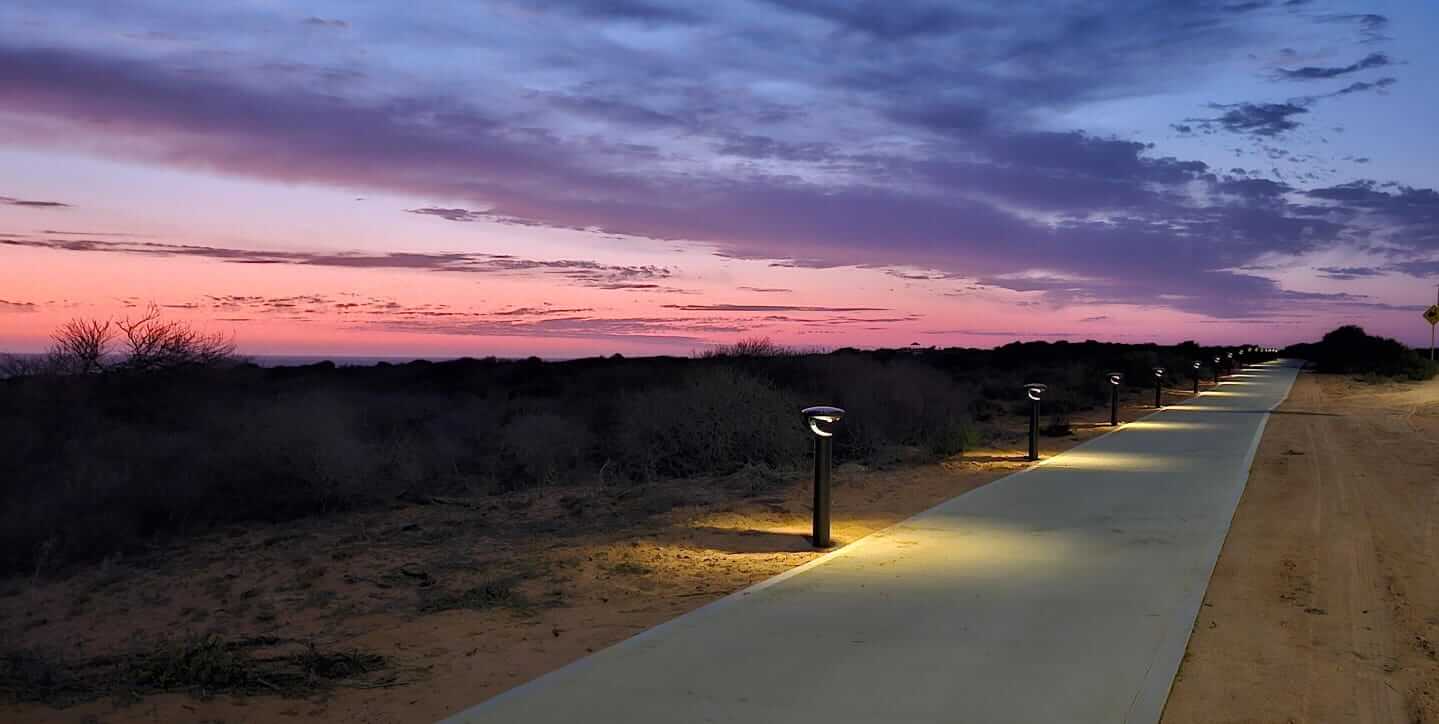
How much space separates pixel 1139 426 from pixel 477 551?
15.8 meters

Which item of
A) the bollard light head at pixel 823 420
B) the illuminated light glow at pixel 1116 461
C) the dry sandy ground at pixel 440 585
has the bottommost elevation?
the dry sandy ground at pixel 440 585

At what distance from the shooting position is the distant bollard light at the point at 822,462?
8711 mm

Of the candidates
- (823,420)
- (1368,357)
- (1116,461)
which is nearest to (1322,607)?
(823,420)

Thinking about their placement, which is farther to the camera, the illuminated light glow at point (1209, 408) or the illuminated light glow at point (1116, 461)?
the illuminated light glow at point (1209, 408)

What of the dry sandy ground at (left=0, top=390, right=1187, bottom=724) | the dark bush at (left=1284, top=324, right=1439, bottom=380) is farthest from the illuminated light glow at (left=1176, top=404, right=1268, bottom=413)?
the dark bush at (left=1284, top=324, right=1439, bottom=380)

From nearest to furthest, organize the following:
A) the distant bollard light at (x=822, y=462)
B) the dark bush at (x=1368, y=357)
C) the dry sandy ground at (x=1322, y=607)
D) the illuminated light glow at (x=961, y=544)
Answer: the dry sandy ground at (x=1322, y=607) → the illuminated light glow at (x=961, y=544) → the distant bollard light at (x=822, y=462) → the dark bush at (x=1368, y=357)

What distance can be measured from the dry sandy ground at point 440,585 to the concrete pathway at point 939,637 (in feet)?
2.00

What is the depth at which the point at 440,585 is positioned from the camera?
8.22 m

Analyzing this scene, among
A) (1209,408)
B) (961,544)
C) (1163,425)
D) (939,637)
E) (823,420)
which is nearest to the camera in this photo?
(939,637)

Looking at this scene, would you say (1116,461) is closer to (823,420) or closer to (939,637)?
(823,420)

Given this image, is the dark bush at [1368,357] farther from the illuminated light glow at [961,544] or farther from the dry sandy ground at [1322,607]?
the illuminated light glow at [961,544]

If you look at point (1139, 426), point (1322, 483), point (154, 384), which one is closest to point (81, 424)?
point (154, 384)

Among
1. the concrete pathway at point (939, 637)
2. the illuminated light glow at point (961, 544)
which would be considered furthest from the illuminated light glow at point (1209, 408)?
the illuminated light glow at point (961, 544)

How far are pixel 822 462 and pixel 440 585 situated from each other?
10.6 feet
